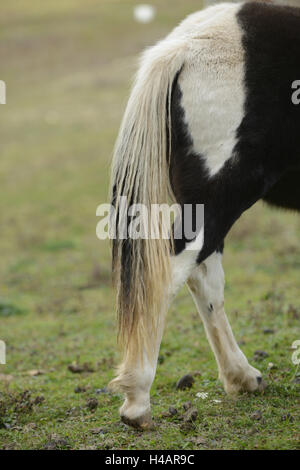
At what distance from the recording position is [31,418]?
355 centimetres

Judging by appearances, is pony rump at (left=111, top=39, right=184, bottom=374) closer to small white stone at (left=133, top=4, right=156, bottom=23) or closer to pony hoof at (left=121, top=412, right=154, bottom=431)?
pony hoof at (left=121, top=412, right=154, bottom=431)

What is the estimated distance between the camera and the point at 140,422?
3010mm

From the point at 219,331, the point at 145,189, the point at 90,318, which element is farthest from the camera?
the point at 90,318

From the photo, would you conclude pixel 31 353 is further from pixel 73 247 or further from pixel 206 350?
pixel 73 247

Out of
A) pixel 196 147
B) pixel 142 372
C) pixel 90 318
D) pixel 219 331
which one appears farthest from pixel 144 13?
pixel 142 372

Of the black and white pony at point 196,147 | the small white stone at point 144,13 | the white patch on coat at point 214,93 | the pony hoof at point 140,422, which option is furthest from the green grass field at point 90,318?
the small white stone at point 144,13

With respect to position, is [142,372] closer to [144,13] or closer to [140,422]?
[140,422]

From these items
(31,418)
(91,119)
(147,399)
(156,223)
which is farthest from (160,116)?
(91,119)

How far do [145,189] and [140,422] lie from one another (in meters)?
1.13

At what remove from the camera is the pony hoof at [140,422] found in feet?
9.84

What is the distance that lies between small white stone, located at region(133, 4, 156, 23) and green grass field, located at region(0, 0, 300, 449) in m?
20.6

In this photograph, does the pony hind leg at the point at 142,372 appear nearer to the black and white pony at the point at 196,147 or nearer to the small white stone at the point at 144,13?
the black and white pony at the point at 196,147

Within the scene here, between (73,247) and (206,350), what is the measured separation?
4941mm

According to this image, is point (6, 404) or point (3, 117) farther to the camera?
point (3, 117)
